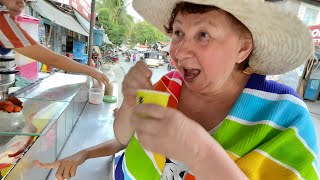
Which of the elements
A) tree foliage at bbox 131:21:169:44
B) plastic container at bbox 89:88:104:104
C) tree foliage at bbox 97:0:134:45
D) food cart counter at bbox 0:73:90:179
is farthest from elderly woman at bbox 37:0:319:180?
tree foliage at bbox 131:21:169:44

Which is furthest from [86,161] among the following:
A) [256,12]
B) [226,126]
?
[256,12]

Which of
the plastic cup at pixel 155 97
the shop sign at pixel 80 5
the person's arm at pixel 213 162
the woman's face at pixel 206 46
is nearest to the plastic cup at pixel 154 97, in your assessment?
the plastic cup at pixel 155 97

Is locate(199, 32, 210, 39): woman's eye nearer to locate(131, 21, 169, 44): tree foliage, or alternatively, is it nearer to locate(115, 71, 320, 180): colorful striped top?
locate(115, 71, 320, 180): colorful striped top

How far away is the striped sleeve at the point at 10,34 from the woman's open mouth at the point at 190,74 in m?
1.52

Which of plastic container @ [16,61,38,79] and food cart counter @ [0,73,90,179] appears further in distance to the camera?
plastic container @ [16,61,38,79]

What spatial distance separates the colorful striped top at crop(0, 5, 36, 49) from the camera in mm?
1688

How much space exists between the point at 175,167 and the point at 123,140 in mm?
296

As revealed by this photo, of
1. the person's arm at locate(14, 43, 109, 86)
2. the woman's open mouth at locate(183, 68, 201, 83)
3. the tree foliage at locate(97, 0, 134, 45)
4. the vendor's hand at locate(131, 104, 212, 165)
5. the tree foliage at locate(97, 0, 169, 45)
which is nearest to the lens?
the vendor's hand at locate(131, 104, 212, 165)

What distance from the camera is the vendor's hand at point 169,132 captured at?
0.54 m

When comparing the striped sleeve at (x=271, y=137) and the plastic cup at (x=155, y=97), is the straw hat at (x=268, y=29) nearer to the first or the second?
the striped sleeve at (x=271, y=137)

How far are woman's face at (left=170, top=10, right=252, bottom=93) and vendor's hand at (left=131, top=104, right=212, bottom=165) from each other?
310mm

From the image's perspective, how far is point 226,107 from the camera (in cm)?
96

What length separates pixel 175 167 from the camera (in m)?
0.88

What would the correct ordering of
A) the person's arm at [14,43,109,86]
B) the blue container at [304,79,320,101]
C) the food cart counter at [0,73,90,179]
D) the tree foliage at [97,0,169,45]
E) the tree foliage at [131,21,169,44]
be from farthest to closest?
the tree foliage at [131,21,169,44] → the tree foliage at [97,0,169,45] → the blue container at [304,79,320,101] → the person's arm at [14,43,109,86] → the food cart counter at [0,73,90,179]
